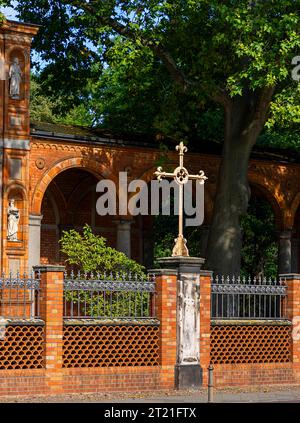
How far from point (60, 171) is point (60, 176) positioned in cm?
521

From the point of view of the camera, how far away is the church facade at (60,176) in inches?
1059

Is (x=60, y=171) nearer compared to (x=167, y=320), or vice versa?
(x=167, y=320)

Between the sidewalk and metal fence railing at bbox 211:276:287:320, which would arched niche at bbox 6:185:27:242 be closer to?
metal fence railing at bbox 211:276:287:320

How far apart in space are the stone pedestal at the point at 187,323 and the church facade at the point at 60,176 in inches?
306

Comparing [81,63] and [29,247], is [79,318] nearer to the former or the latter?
[29,247]

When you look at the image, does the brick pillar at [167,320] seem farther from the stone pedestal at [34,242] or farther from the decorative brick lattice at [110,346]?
the stone pedestal at [34,242]

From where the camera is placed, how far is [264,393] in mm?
20156

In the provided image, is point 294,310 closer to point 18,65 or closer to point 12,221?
point 12,221

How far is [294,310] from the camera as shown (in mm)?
22094

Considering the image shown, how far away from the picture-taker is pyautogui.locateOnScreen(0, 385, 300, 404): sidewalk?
17953mm

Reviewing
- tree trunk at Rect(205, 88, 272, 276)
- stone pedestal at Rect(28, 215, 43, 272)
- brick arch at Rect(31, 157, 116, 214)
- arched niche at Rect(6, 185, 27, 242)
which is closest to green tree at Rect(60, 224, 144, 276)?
arched niche at Rect(6, 185, 27, 242)

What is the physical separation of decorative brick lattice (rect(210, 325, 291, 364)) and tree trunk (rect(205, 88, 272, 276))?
5442mm

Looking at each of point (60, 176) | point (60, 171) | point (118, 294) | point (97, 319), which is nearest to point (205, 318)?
point (118, 294)

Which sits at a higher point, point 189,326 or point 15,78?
point 15,78
